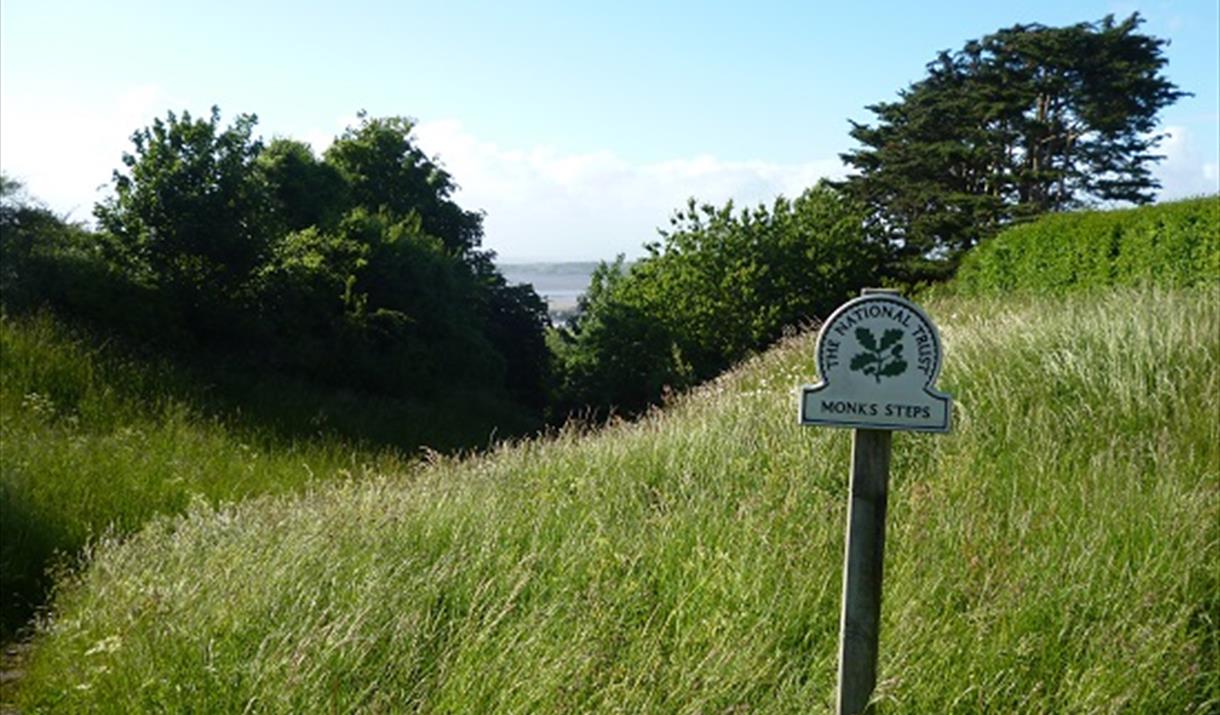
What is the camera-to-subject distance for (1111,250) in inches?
629

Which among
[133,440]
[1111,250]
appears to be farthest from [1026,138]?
[133,440]

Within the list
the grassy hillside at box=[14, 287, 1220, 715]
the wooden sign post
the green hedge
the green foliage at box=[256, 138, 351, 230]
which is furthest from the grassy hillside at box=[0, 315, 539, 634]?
the green hedge

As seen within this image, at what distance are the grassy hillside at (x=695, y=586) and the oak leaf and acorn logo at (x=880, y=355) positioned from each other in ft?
3.25

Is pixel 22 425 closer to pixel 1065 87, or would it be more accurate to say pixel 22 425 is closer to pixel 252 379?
pixel 252 379

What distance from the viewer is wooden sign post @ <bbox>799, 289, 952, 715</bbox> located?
3.50m

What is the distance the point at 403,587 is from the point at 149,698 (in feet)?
3.23

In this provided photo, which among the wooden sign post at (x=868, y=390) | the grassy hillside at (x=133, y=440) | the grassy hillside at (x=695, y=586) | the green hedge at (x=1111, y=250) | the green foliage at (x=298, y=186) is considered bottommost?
the grassy hillside at (x=133, y=440)

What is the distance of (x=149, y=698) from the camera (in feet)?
12.9

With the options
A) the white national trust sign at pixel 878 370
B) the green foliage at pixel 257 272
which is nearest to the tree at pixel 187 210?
the green foliage at pixel 257 272

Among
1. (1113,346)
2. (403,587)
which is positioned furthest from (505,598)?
(1113,346)

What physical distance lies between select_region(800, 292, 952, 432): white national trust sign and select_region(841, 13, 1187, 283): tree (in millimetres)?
27133

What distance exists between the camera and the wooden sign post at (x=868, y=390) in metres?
3.50

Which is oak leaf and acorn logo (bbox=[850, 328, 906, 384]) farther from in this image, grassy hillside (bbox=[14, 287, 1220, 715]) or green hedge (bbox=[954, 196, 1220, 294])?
green hedge (bbox=[954, 196, 1220, 294])

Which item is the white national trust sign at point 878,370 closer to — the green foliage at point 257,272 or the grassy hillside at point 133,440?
the grassy hillside at point 133,440
